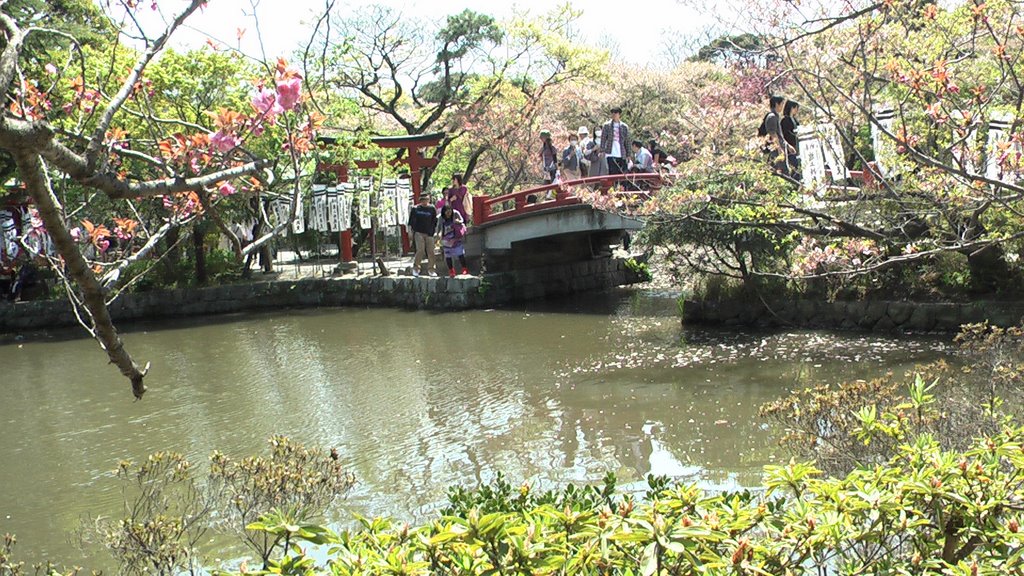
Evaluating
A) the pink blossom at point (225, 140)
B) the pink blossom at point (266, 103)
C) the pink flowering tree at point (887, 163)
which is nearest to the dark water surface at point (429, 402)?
the pink flowering tree at point (887, 163)

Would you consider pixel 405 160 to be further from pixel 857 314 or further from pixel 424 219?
pixel 857 314

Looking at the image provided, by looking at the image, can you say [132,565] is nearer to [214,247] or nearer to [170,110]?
[170,110]

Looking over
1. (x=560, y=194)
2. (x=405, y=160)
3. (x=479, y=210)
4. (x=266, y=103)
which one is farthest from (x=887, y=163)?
(x=405, y=160)

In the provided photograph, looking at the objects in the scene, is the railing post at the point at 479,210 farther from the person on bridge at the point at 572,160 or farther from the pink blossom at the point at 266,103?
the pink blossom at the point at 266,103

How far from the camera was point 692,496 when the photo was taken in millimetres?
2641

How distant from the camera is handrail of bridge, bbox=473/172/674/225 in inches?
567

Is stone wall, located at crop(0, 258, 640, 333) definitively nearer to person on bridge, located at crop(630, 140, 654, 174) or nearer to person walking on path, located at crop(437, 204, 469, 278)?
person walking on path, located at crop(437, 204, 469, 278)

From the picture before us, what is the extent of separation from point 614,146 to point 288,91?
12.3 meters

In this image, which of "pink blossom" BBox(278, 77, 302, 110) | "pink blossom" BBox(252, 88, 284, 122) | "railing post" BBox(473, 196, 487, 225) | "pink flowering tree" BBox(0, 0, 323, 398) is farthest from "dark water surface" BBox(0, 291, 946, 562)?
"pink blossom" BBox(278, 77, 302, 110)

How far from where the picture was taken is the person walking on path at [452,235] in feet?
56.9

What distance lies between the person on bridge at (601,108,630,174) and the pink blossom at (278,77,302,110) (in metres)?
12.1

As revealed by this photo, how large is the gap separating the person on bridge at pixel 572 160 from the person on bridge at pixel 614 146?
81cm

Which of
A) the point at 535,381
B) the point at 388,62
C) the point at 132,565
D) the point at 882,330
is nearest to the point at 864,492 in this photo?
the point at 132,565

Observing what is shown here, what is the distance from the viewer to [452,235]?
17.7m
